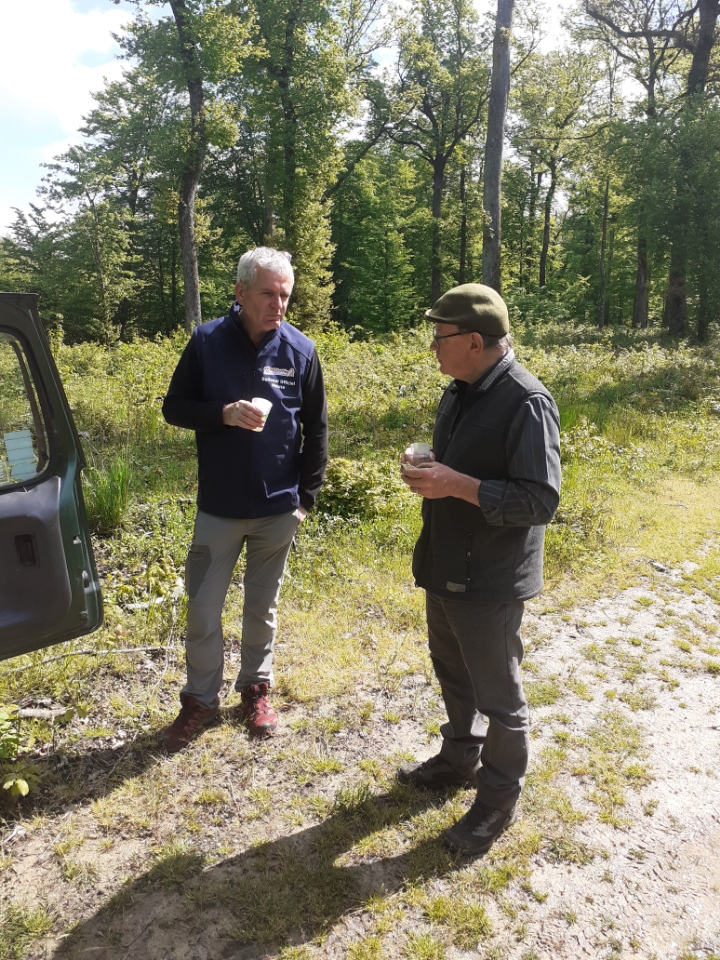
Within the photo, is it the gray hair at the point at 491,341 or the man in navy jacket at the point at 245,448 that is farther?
the man in navy jacket at the point at 245,448

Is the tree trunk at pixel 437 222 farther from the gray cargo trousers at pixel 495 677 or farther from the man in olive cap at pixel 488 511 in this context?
the gray cargo trousers at pixel 495 677

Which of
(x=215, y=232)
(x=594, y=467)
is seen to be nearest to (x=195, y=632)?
(x=594, y=467)

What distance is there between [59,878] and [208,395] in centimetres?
199

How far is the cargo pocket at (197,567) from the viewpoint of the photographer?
3029 mm

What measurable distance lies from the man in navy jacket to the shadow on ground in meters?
0.72

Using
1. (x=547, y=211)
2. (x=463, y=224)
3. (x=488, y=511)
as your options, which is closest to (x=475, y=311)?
(x=488, y=511)

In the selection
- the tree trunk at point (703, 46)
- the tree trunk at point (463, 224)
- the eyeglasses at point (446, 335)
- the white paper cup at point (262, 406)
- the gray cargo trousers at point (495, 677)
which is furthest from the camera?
the tree trunk at point (463, 224)

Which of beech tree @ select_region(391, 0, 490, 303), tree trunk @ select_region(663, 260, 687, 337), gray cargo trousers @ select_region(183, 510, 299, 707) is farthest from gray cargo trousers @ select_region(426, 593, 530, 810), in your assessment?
beech tree @ select_region(391, 0, 490, 303)

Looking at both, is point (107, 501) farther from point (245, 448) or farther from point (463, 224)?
point (463, 224)

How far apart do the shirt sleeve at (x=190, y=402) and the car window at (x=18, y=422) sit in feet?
1.90

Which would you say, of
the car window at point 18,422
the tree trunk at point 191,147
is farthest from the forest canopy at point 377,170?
the car window at point 18,422

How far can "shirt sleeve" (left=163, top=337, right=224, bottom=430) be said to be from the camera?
9.41 ft

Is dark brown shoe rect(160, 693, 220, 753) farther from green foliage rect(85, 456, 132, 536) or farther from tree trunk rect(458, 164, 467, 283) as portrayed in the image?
tree trunk rect(458, 164, 467, 283)

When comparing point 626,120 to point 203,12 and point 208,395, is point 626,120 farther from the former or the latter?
point 208,395
